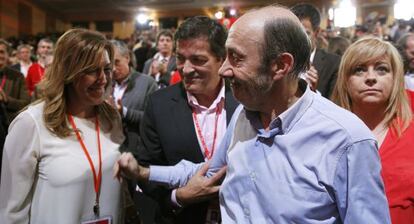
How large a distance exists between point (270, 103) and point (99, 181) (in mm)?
866

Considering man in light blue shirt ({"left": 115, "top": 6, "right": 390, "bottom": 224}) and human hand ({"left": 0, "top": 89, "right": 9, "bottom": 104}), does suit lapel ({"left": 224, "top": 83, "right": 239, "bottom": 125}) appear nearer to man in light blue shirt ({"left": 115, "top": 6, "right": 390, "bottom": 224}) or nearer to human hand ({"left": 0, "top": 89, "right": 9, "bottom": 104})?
man in light blue shirt ({"left": 115, "top": 6, "right": 390, "bottom": 224})

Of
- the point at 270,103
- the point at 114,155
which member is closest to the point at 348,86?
the point at 270,103

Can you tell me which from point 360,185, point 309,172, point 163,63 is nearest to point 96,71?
point 309,172

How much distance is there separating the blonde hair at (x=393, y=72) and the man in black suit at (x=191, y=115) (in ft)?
1.71

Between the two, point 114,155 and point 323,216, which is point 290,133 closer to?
point 323,216

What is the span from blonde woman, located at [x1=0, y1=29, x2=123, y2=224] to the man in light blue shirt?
0.65m

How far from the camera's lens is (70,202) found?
5.75 ft

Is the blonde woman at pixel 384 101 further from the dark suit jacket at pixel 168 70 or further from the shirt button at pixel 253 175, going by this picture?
the dark suit jacket at pixel 168 70

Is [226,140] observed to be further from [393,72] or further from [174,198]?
[393,72]

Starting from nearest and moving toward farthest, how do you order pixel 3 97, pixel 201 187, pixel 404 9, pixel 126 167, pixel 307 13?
1. pixel 126 167
2. pixel 201 187
3. pixel 307 13
4. pixel 3 97
5. pixel 404 9

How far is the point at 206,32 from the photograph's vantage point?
188cm

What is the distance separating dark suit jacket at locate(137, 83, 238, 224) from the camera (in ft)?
6.03

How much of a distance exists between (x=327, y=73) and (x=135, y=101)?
1478 mm

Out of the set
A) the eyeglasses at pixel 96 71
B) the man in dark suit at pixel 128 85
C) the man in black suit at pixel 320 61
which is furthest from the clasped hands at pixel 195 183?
the man in dark suit at pixel 128 85
